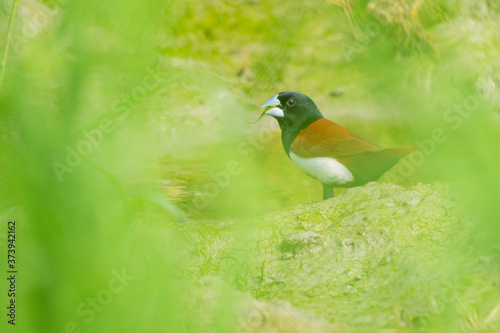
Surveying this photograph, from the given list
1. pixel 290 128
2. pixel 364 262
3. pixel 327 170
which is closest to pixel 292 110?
pixel 290 128

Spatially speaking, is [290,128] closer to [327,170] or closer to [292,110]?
[292,110]

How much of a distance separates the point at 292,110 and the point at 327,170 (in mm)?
388

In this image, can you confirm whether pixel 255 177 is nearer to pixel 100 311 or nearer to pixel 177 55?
pixel 100 311

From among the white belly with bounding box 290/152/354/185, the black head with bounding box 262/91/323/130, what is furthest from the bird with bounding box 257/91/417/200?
the black head with bounding box 262/91/323/130

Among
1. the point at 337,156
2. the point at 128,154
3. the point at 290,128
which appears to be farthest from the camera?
the point at 290,128

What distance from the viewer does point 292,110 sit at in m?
2.30

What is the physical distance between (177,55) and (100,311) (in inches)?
132

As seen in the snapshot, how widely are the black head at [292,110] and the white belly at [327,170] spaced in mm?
278

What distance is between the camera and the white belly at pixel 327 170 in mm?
2002

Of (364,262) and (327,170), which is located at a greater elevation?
(327,170)

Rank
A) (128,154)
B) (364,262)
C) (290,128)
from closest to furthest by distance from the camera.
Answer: (128,154) < (364,262) < (290,128)

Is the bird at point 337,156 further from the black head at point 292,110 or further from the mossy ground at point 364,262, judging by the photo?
the mossy ground at point 364,262

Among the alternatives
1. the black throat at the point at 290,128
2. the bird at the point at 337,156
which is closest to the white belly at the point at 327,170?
the bird at the point at 337,156

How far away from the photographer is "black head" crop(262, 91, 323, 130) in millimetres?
2275
